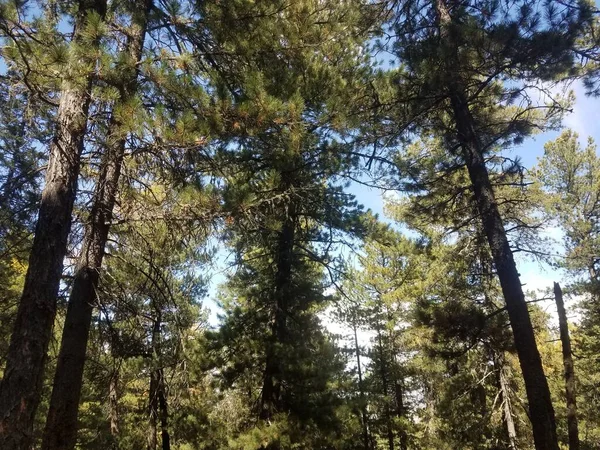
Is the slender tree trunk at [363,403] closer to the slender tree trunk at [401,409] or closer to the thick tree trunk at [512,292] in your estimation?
the slender tree trunk at [401,409]

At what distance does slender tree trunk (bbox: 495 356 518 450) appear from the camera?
10.8 m

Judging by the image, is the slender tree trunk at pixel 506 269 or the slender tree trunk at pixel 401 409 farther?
the slender tree trunk at pixel 401 409

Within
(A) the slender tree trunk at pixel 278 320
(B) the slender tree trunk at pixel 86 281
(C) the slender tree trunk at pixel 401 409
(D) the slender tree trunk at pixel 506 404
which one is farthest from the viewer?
(C) the slender tree trunk at pixel 401 409

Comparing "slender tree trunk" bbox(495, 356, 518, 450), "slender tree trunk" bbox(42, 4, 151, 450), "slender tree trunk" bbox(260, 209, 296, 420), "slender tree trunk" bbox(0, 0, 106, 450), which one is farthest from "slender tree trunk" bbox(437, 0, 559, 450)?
"slender tree trunk" bbox(495, 356, 518, 450)

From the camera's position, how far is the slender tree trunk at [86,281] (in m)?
4.10

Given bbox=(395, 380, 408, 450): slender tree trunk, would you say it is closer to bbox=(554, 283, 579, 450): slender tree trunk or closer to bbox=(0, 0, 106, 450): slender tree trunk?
bbox=(554, 283, 579, 450): slender tree trunk

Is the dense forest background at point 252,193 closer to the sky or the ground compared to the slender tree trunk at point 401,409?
closer to the sky

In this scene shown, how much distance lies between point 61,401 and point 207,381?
544cm

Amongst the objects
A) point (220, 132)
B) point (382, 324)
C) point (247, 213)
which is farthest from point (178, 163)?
point (382, 324)

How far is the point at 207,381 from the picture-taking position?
30.5 feet

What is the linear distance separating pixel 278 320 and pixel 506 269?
16.8ft

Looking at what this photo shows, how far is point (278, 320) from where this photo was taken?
9305mm

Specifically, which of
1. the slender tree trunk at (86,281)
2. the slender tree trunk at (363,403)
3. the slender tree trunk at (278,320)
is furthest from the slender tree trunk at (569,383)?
the slender tree trunk at (86,281)

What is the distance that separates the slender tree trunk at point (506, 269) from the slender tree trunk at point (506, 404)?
240 inches
